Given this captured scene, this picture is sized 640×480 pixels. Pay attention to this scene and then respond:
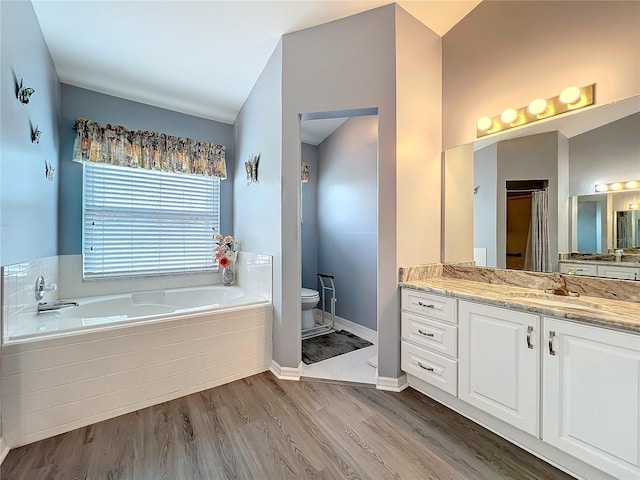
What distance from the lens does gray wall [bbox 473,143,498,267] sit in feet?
6.97

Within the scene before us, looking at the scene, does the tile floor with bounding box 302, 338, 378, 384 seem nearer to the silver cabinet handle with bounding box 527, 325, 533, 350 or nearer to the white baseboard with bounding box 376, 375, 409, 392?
the white baseboard with bounding box 376, 375, 409, 392

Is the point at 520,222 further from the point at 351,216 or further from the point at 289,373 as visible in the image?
the point at 289,373

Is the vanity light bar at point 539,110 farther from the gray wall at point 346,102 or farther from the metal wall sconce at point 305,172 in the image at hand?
the metal wall sconce at point 305,172

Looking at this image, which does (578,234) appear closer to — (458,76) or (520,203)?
(520,203)

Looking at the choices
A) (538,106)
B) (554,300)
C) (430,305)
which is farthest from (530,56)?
(430,305)

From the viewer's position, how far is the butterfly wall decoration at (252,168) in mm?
2770

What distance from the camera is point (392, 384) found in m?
2.09

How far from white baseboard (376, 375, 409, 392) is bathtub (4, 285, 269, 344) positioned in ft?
3.77

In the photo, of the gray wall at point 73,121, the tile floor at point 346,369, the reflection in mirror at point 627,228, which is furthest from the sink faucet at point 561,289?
the gray wall at point 73,121

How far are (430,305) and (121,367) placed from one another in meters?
2.12

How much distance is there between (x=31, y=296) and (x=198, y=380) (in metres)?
1.30

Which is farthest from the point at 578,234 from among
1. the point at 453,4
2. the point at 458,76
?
the point at 453,4

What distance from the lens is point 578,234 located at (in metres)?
1.74

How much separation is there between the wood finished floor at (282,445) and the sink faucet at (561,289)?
36.7 inches
